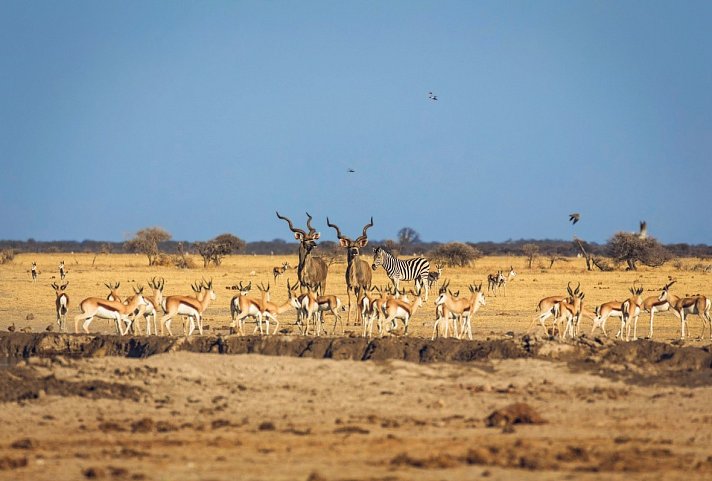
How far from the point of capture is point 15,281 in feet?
131

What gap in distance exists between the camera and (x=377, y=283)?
40500 millimetres

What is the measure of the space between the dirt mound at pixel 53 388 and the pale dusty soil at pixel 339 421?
3 cm

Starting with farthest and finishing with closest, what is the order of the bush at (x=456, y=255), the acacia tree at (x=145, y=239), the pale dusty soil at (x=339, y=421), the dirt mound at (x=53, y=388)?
the acacia tree at (x=145, y=239) → the bush at (x=456, y=255) → the dirt mound at (x=53, y=388) → the pale dusty soil at (x=339, y=421)

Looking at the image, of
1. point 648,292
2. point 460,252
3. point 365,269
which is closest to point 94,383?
point 365,269

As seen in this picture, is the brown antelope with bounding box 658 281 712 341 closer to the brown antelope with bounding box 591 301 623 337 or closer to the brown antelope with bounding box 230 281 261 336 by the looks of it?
the brown antelope with bounding box 591 301 623 337

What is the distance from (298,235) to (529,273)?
72.1 ft

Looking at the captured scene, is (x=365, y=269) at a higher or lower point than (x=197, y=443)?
higher

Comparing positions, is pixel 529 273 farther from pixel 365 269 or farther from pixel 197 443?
pixel 197 443

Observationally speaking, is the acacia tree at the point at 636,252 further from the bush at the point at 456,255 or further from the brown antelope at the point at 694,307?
the brown antelope at the point at 694,307

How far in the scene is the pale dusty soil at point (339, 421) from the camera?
11055 millimetres

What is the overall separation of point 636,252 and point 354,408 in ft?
132

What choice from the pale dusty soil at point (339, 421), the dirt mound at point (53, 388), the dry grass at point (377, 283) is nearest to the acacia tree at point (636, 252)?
the dry grass at point (377, 283)

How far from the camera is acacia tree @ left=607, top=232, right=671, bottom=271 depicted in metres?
52.7

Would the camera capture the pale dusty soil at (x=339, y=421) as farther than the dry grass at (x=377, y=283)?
No
